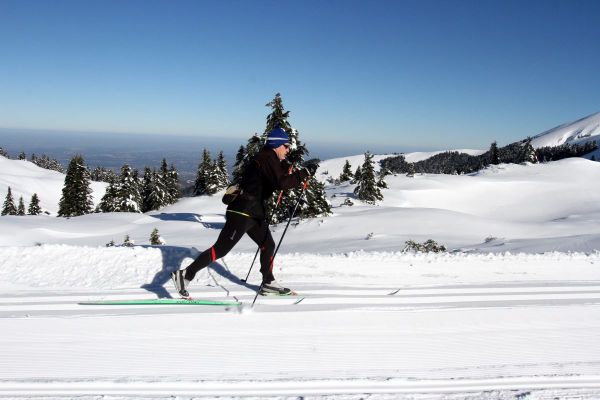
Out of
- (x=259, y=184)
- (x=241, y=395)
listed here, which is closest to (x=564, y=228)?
(x=259, y=184)

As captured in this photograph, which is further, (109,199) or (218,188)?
(218,188)

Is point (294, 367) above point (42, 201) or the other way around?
above

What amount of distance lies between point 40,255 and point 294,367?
614 centimetres

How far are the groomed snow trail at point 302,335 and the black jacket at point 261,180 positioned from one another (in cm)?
149

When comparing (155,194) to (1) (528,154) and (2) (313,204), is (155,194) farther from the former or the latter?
(1) (528,154)

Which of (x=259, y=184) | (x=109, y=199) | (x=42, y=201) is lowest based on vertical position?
(x=42, y=201)

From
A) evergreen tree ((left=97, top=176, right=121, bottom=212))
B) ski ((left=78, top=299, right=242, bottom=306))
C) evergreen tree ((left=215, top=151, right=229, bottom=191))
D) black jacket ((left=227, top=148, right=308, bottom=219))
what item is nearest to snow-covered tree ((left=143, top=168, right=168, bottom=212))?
evergreen tree ((left=97, top=176, right=121, bottom=212))

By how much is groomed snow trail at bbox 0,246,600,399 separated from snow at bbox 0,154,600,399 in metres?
0.02

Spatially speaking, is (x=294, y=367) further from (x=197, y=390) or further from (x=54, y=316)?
(x=54, y=316)

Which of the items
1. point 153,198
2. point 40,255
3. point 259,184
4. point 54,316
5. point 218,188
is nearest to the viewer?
point 54,316

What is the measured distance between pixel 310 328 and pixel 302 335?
0.21 meters

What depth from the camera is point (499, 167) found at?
212 ft

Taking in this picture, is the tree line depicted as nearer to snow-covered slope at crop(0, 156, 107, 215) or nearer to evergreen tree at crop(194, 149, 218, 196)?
evergreen tree at crop(194, 149, 218, 196)

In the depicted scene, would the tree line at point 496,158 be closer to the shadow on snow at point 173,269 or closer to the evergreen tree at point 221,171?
the evergreen tree at point 221,171
